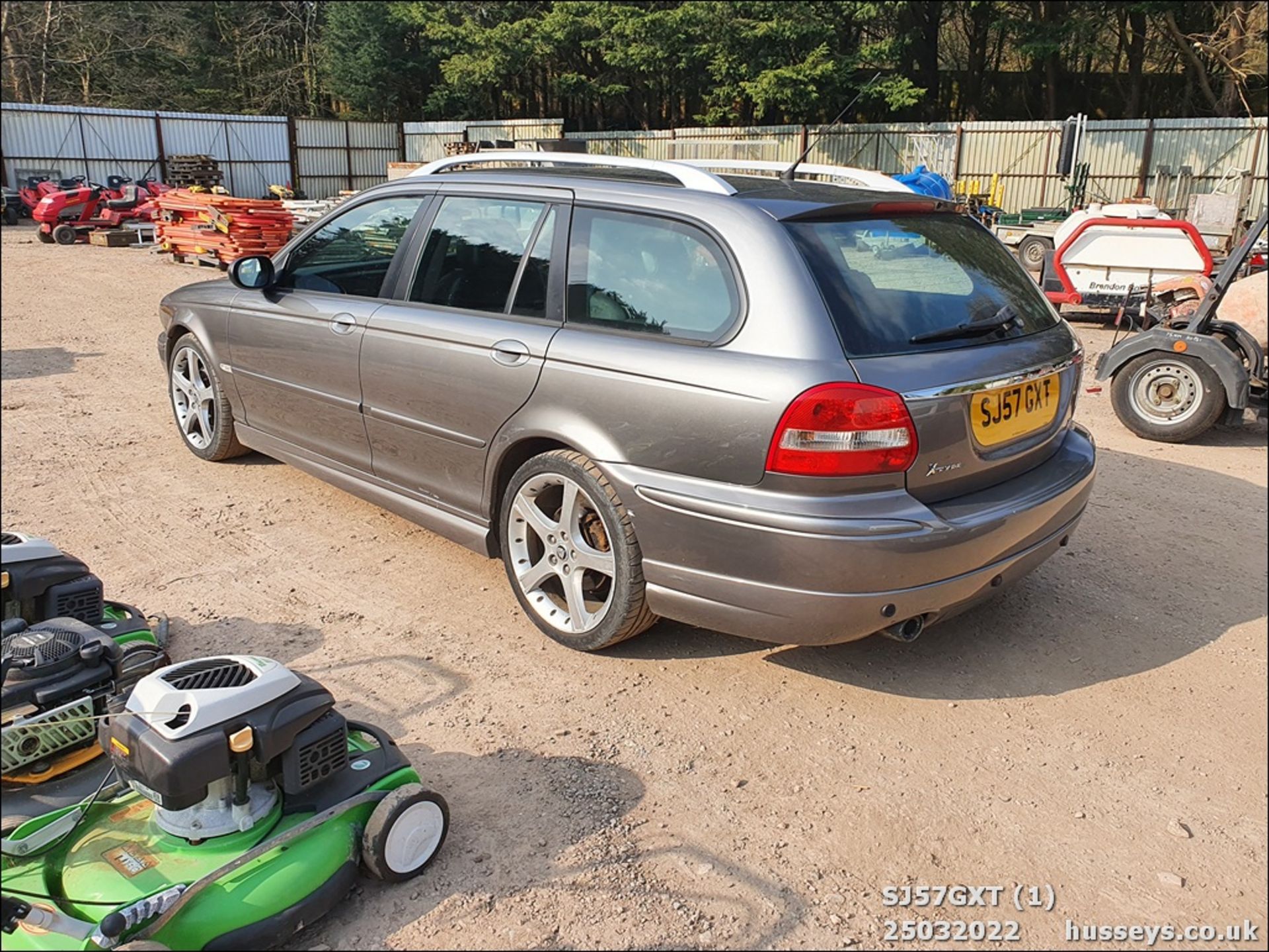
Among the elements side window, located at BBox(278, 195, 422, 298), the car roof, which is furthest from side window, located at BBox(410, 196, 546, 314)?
side window, located at BBox(278, 195, 422, 298)

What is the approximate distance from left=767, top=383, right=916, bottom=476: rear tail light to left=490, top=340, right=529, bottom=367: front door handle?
1146 millimetres

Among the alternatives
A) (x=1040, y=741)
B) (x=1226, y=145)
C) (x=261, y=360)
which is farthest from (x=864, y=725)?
(x=1226, y=145)

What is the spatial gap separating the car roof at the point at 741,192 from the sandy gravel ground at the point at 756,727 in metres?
1.61

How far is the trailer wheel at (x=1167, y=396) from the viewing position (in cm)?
651

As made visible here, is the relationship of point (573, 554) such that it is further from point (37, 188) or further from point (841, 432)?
point (37, 188)

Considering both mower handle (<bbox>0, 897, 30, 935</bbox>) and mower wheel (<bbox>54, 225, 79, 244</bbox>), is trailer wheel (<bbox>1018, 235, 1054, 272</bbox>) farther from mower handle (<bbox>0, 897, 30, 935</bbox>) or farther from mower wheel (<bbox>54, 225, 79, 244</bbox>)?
mower wheel (<bbox>54, 225, 79, 244</bbox>)

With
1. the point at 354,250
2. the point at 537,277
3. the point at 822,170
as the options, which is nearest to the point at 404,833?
the point at 537,277

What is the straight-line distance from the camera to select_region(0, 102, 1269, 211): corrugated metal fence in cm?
2281

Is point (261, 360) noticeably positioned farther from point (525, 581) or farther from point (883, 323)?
point (883, 323)

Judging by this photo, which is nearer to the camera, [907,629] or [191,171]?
[907,629]

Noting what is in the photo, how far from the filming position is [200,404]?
5.83m

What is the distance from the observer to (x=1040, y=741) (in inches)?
126

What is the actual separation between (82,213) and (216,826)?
71.0 ft

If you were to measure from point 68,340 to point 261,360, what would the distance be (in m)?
6.08
